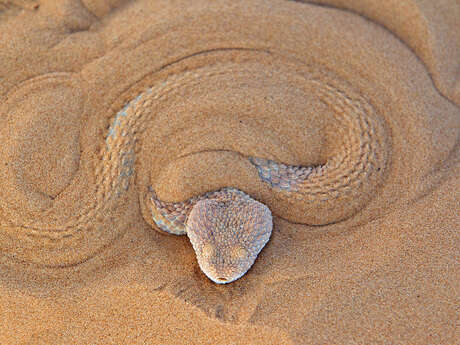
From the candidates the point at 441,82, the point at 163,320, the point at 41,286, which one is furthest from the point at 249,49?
the point at 41,286

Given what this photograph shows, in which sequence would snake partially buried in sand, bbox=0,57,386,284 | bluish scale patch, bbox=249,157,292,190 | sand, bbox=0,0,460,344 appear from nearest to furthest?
1. sand, bbox=0,0,460,344
2. snake partially buried in sand, bbox=0,57,386,284
3. bluish scale patch, bbox=249,157,292,190

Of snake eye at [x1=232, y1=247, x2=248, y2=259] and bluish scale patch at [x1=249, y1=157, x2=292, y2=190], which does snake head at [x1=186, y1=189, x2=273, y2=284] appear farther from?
bluish scale patch at [x1=249, y1=157, x2=292, y2=190]

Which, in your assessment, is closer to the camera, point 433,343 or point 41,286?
point 433,343

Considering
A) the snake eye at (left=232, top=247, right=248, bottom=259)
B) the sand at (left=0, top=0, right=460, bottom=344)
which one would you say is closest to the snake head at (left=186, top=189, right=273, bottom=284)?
the snake eye at (left=232, top=247, right=248, bottom=259)

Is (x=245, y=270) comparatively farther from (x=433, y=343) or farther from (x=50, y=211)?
(x=50, y=211)

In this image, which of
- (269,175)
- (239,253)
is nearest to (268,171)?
(269,175)

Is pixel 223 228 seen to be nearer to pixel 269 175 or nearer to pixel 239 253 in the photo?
pixel 239 253

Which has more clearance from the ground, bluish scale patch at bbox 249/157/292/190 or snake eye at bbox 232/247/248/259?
bluish scale patch at bbox 249/157/292/190

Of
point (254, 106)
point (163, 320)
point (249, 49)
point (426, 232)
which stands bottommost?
point (163, 320)
